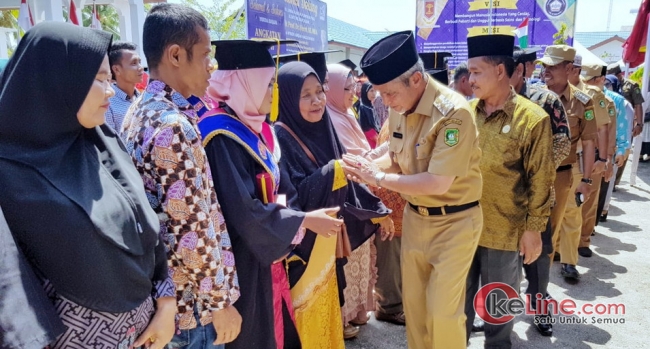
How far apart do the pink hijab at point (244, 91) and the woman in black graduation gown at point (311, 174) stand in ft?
1.58

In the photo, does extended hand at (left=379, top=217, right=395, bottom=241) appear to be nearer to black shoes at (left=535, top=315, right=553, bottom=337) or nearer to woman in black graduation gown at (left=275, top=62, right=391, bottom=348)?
woman in black graduation gown at (left=275, top=62, right=391, bottom=348)

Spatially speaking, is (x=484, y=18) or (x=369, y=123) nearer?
(x=369, y=123)

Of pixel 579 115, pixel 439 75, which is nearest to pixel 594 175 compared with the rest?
pixel 579 115

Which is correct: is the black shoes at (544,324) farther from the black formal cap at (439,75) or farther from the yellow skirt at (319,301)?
the black formal cap at (439,75)

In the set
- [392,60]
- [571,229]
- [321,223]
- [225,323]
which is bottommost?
[571,229]

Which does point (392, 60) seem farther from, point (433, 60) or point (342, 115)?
point (433, 60)

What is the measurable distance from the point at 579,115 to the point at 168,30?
366 cm

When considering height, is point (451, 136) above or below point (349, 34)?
below

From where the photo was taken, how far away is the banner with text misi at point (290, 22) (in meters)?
5.11

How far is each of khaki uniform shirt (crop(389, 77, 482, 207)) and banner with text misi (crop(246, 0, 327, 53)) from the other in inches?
116

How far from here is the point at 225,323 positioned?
1635 mm

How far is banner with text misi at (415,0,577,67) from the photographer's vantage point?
1075 centimetres

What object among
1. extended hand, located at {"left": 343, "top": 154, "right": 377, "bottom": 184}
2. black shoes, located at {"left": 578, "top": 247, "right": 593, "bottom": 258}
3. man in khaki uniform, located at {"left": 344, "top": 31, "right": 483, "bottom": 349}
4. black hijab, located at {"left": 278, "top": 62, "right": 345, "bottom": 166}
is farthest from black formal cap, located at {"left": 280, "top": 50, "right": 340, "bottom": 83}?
black shoes, located at {"left": 578, "top": 247, "right": 593, "bottom": 258}

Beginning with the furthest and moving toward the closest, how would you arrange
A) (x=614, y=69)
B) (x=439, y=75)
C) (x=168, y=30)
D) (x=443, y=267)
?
1. (x=614, y=69)
2. (x=439, y=75)
3. (x=443, y=267)
4. (x=168, y=30)
